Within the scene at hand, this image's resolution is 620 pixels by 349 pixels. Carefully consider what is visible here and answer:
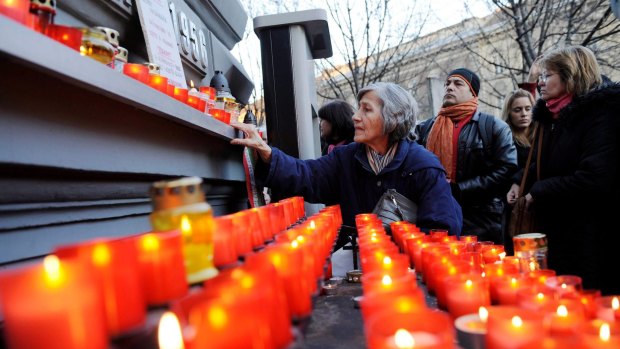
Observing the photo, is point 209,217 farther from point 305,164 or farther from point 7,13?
point 305,164

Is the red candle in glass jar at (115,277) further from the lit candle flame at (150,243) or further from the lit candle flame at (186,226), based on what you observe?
the lit candle flame at (186,226)

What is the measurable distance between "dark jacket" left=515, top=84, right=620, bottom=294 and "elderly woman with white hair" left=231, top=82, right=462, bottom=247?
0.67 meters

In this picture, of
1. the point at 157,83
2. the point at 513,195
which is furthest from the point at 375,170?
the point at 157,83

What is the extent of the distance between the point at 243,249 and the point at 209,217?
27cm

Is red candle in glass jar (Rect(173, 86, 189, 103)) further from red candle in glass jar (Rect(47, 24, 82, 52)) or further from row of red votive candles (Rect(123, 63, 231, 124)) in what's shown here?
red candle in glass jar (Rect(47, 24, 82, 52))

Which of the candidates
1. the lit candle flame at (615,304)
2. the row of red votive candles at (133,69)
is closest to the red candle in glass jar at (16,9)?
the row of red votive candles at (133,69)

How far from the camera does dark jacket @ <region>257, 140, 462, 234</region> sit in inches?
122

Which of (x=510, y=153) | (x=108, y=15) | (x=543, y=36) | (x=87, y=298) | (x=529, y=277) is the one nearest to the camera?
(x=87, y=298)

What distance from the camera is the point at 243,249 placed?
1308mm

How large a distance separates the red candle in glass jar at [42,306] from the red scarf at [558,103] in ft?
11.2

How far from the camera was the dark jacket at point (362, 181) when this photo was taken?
3.10m

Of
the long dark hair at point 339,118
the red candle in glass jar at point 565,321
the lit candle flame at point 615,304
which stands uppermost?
the long dark hair at point 339,118

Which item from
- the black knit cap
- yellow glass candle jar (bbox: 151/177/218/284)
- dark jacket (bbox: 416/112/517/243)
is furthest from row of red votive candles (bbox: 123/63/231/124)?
the black knit cap

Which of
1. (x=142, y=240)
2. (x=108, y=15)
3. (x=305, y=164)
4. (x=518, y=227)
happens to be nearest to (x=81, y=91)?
(x=142, y=240)
